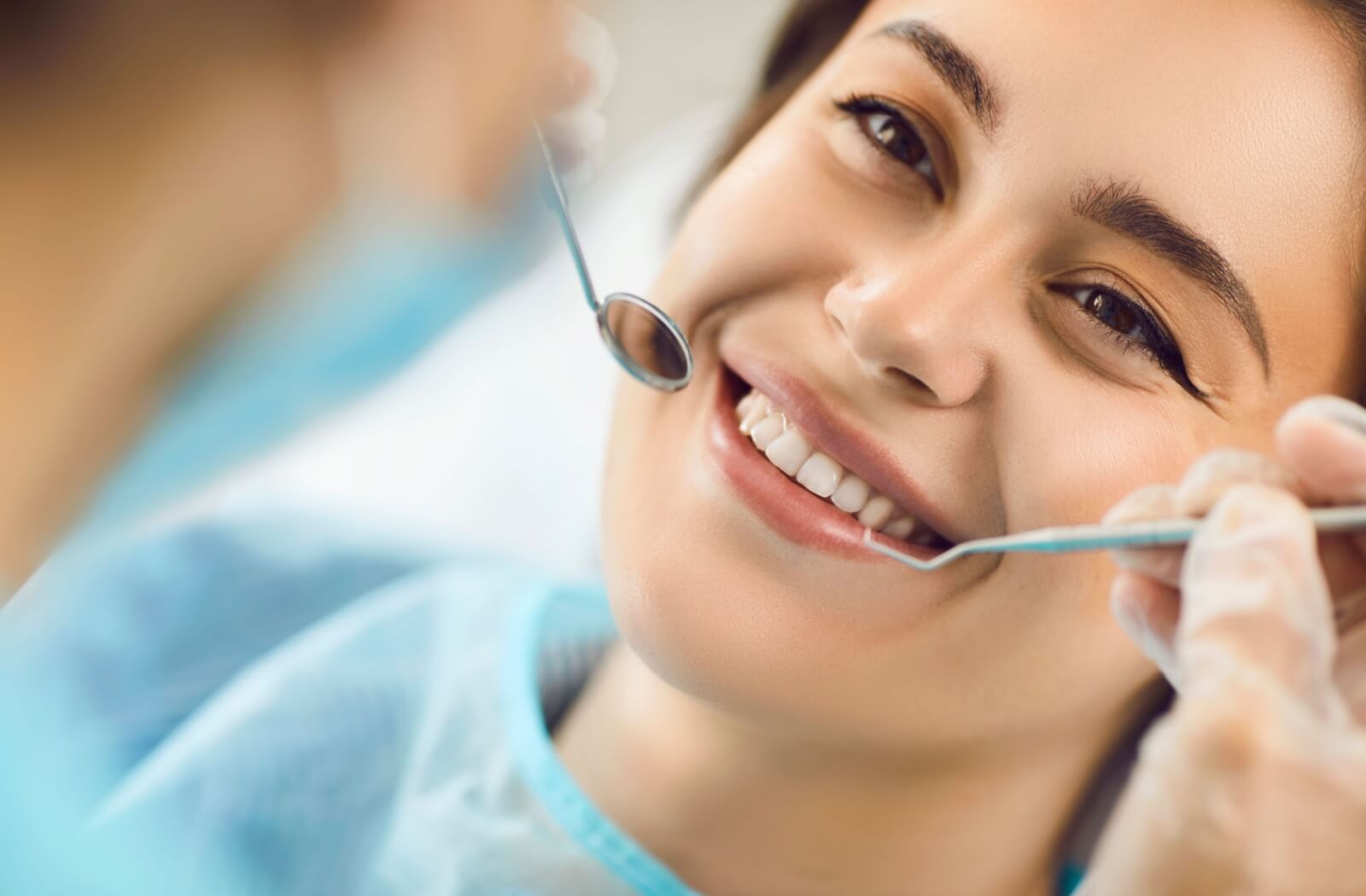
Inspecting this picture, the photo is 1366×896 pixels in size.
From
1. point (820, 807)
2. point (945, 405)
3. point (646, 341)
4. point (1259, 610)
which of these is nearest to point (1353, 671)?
point (1259, 610)

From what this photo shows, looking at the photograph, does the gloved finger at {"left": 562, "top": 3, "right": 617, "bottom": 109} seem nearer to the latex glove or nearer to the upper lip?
the latex glove

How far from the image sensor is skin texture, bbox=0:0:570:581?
1.79ft

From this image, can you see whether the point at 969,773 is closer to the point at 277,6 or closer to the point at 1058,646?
the point at 1058,646

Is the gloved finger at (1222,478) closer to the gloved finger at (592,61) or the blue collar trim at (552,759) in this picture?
the blue collar trim at (552,759)

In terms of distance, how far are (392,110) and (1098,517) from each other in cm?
57

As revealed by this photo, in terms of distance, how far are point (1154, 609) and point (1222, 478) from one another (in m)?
0.09

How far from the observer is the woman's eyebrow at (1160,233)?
82 cm

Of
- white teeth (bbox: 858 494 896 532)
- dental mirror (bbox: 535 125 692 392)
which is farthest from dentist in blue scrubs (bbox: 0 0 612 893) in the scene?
white teeth (bbox: 858 494 896 532)

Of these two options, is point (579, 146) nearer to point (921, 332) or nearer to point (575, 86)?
point (575, 86)

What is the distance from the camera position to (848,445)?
88 cm

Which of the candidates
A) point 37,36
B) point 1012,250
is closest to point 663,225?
point 1012,250

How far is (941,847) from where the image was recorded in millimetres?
1078

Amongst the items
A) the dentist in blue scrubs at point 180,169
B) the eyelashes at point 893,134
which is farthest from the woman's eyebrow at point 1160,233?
the dentist in blue scrubs at point 180,169

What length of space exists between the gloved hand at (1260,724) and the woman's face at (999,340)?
0.20 metres
